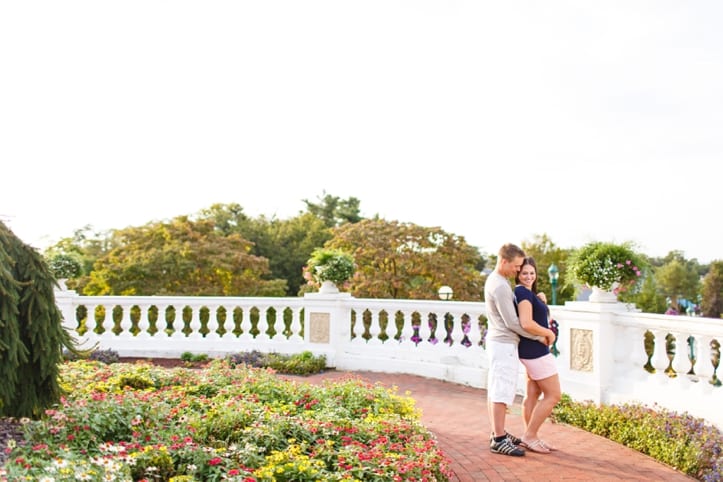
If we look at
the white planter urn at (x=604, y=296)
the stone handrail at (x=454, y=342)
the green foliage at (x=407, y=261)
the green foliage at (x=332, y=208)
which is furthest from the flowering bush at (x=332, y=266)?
the green foliage at (x=332, y=208)

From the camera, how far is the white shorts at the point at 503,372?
5719 millimetres

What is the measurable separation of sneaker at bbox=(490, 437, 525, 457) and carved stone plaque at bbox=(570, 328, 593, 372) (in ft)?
7.63

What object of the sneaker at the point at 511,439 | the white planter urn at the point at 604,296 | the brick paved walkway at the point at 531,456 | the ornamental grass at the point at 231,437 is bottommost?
the brick paved walkway at the point at 531,456

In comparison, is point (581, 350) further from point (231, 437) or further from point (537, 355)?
point (231, 437)

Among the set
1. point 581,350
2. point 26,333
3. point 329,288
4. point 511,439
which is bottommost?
point 511,439

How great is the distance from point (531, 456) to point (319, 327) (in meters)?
6.07

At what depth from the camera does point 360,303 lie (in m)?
11.2

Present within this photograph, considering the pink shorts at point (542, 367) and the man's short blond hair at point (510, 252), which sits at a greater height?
the man's short blond hair at point (510, 252)

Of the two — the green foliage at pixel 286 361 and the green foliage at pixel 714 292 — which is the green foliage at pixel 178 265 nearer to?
the green foliage at pixel 286 361

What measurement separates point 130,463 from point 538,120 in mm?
10801

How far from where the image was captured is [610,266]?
7457 mm

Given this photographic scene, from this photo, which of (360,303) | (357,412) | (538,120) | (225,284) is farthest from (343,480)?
(225,284)

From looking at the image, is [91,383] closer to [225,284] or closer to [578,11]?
[578,11]

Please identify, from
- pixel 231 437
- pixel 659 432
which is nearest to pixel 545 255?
pixel 659 432
